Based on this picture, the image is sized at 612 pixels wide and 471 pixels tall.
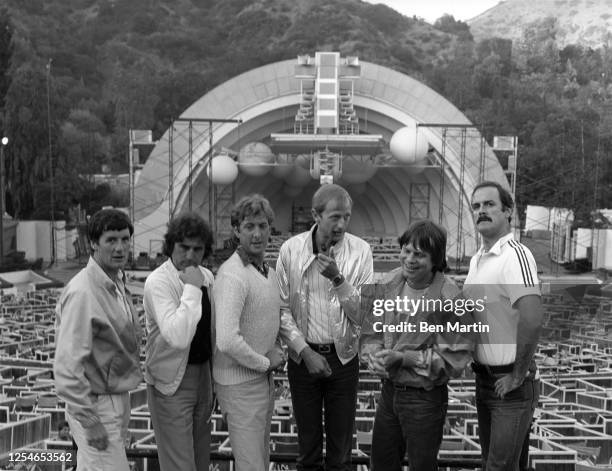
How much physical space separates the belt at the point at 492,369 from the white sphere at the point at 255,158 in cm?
1922

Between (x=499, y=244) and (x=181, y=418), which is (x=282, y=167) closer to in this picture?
(x=181, y=418)

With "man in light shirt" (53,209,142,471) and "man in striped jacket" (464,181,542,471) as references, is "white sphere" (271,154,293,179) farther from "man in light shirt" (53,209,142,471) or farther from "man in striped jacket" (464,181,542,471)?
"man in striped jacket" (464,181,542,471)

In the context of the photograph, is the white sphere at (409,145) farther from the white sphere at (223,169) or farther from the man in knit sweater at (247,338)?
the man in knit sweater at (247,338)

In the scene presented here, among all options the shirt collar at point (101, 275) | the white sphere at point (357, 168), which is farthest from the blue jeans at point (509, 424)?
the white sphere at point (357, 168)

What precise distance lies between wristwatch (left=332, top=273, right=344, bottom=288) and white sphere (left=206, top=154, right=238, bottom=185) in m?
18.6

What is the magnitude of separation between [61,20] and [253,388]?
69.6 m

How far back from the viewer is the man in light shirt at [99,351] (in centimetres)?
259

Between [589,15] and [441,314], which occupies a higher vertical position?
[589,15]

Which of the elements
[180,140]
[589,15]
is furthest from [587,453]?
[589,15]

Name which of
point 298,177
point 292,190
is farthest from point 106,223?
point 292,190

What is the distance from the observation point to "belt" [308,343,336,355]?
10.1 feet

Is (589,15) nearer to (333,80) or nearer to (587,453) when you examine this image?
(333,80)

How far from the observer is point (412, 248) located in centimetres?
276

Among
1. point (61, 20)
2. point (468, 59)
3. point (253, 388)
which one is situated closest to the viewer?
point (253, 388)
